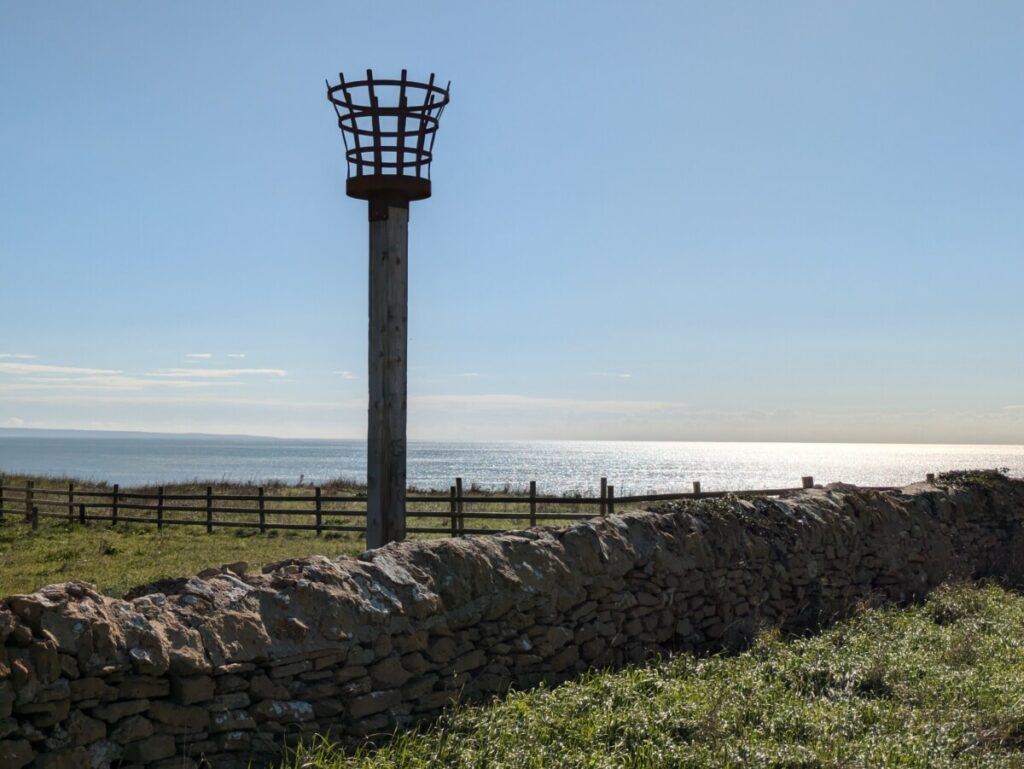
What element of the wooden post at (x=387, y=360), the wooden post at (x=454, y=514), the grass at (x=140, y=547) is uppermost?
the wooden post at (x=387, y=360)

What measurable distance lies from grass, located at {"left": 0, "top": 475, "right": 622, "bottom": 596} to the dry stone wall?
17.1 feet

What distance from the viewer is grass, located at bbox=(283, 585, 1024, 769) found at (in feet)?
18.5

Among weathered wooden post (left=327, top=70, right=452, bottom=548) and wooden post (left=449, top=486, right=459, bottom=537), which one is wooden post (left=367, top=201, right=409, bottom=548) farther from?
wooden post (left=449, top=486, right=459, bottom=537)

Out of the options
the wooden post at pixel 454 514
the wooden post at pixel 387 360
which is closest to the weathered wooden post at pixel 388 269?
the wooden post at pixel 387 360

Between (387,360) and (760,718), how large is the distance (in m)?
5.27

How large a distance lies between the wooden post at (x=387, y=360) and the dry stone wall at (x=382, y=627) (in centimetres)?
266

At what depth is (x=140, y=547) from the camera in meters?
17.2

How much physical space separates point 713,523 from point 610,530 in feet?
5.25

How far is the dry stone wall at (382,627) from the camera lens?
473cm

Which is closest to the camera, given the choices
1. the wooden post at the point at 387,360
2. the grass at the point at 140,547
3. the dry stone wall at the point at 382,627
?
the dry stone wall at the point at 382,627

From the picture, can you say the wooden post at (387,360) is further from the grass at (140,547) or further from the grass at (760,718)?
the grass at (760,718)

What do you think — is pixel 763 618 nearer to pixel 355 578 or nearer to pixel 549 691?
pixel 549 691

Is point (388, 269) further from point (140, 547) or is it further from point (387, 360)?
point (140, 547)

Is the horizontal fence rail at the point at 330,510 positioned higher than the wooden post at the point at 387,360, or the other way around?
the wooden post at the point at 387,360
